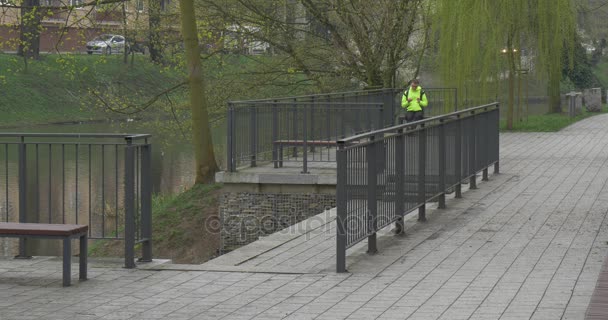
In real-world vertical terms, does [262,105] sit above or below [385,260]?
above

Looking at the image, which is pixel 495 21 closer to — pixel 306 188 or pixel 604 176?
pixel 604 176

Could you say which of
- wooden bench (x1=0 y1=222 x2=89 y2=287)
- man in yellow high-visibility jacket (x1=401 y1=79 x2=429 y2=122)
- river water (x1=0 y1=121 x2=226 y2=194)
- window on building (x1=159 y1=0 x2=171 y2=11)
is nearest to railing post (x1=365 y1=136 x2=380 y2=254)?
wooden bench (x1=0 y1=222 x2=89 y2=287)

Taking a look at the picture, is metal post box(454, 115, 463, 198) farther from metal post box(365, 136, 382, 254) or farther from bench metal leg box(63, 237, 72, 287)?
bench metal leg box(63, 237, 72, 287)

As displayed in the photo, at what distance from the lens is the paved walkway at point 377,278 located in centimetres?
889

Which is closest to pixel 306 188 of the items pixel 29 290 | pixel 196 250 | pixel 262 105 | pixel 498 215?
pixel 262 105

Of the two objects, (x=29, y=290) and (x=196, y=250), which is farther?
(x=196, y=250)

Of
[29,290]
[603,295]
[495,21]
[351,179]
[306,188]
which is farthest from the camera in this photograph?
[495,21]

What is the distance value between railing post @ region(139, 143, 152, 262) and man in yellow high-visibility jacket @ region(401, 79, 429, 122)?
15.3 metres

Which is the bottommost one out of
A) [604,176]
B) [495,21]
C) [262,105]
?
[604,176]

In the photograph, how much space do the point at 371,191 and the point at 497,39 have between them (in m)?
19.5

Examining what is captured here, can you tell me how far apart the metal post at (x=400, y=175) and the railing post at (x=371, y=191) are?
1053 millimetres

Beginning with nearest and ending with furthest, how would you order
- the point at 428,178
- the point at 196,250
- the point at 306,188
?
the point at 428,178 < the point at 306,188 < the point at 196,250

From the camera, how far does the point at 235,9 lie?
31.5m

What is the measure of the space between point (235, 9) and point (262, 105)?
12023 mm
